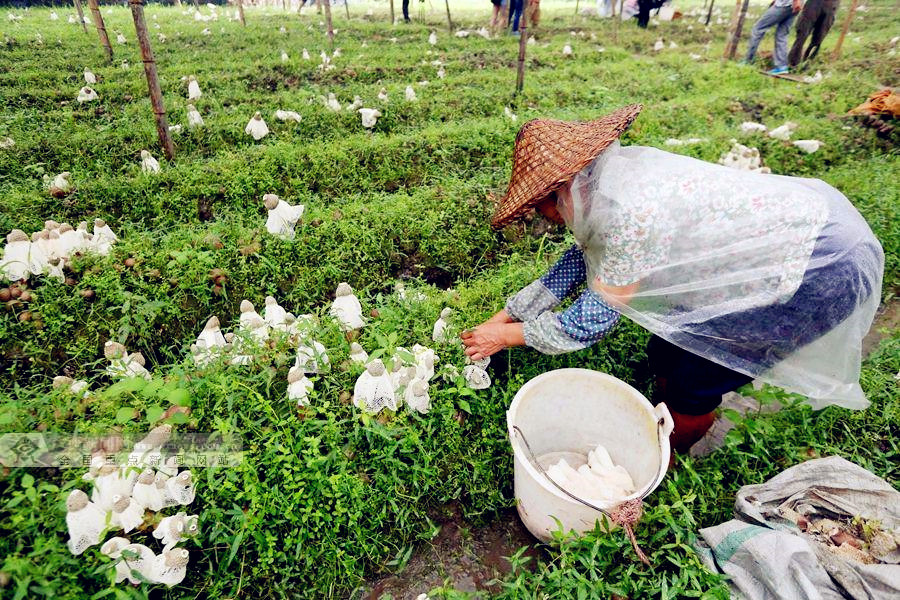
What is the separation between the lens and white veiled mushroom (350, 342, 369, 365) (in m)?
2.57

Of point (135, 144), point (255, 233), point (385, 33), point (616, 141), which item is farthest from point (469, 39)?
point (616, 141)

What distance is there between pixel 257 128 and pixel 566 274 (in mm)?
4123

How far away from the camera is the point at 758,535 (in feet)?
6.33

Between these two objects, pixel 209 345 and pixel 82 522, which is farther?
pixel 209 345

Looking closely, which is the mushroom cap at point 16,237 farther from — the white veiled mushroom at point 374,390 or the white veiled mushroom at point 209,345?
the white veiled mushroom at point 374,390

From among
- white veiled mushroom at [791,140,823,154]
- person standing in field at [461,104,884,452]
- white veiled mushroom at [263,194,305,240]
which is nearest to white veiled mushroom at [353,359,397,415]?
person standing in field at [461,104,884,452]

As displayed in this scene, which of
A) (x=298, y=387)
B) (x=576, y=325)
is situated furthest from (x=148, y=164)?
(x=576, y=325)

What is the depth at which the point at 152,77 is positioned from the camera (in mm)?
4520

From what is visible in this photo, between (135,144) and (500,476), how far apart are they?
483 centimetres

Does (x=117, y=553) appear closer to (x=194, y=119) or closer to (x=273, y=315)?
(x=273, y=315)

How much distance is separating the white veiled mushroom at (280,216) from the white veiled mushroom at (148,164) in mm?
1505

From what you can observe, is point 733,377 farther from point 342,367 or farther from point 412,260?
point 412,260

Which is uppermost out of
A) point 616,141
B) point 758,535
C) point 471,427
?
point 616,141

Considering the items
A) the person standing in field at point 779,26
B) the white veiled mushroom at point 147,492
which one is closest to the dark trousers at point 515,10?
the person standing in field at point 779,26
